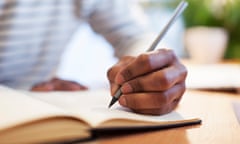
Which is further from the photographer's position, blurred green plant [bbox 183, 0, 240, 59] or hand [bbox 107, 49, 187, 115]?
blurred green plant [bbox 183, 0, 240, 59]

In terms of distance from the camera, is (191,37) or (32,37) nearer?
(32,37)

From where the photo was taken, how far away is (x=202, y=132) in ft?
1.68

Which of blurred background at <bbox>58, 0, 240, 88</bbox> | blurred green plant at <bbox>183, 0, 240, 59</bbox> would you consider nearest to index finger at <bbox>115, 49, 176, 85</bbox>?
blurred background at <bbox>58, 0, 240, 88</bbox>

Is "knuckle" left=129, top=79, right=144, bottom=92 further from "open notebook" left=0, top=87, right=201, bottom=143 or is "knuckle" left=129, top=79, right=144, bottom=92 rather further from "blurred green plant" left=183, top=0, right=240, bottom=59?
"blurred green plant" left=183, top=0, right=240, bottom=59

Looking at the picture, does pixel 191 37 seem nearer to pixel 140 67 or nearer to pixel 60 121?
pixel 140 67

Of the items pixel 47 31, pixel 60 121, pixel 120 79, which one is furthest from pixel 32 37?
pixel 60 121

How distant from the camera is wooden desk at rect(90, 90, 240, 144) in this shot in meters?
0.46

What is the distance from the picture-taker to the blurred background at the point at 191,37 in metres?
1.64

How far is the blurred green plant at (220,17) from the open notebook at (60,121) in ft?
4.30

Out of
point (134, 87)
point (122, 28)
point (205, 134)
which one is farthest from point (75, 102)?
point (122, 28)

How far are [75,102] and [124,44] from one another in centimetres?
A: 57

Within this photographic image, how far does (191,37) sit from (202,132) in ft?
4.21

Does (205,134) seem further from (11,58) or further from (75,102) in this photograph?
(11,58)

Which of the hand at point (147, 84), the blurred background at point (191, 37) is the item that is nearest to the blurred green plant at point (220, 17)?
the blurred background at point (191, 37)
